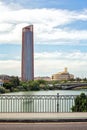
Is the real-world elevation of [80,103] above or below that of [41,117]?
above

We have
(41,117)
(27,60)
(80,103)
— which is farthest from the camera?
(27,60)

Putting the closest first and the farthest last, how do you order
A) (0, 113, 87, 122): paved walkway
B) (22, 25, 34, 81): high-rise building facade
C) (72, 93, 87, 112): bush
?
(0, 113, 87, 122): paved walkway
(72, 93, 87, 112): bush
(22, 25, 34, 81): high-rise building facade

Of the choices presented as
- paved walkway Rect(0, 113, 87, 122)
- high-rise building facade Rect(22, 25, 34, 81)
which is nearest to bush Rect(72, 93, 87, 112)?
paved walkway Rect(0, 113, 87, 122)

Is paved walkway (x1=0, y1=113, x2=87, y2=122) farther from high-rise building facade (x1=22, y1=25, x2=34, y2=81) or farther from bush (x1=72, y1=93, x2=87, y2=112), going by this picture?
high-rise building facade (x1=22, y1=25, x2=34, y2=81)

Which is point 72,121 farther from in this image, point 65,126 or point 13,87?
point 13,87

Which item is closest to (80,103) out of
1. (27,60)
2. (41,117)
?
(41,117)

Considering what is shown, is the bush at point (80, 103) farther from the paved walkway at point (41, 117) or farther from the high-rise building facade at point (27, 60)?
the high-rise building facade at point (27, 60)

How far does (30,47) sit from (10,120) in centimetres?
13028

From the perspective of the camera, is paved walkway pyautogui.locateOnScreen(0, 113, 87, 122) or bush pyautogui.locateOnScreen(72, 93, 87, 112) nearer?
paved walkway pyautogui.locateOnScreen(0, 113, 87, 122)

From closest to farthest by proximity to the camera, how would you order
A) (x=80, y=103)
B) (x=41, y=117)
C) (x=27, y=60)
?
(x=41, y=117) < (x=80, y=103) < (x=27, y=60)

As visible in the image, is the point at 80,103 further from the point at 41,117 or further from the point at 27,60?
the point at 27,60

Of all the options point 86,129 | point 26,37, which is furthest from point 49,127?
point 26,37

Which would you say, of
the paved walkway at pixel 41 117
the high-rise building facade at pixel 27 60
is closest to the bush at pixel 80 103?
the paved walkway at pixel 41 117

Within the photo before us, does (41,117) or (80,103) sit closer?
(41,117)
